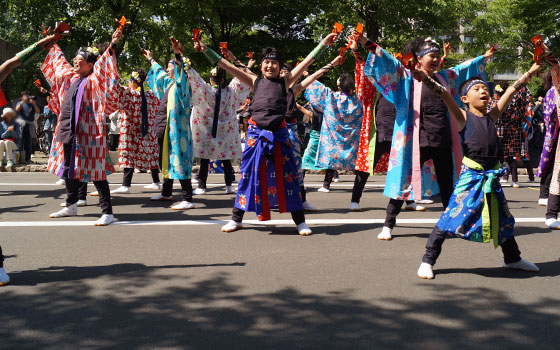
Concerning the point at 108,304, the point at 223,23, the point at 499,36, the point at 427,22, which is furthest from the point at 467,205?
the point at 499,36

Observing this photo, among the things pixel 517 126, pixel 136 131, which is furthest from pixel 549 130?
pixel 136 131

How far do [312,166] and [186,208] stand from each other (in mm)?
2548

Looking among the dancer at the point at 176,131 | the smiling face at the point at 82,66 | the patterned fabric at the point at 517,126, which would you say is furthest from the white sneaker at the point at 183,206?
the patterned fabric at the point at 517,126

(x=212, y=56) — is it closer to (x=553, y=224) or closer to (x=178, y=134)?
(x=178, y=134)

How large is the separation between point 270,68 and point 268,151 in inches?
32.9

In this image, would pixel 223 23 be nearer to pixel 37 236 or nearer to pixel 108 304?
pixel 37 236

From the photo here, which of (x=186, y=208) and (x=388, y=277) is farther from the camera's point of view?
(x=186, y=208)

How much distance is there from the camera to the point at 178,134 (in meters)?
7.71

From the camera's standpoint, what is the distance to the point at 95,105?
20.2 ft

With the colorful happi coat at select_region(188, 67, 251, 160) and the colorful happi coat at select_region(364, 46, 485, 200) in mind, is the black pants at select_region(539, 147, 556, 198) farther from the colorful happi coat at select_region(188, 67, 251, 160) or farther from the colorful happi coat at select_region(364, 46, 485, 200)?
the colorful happi coat at select_region(188, 67, 251, 160)

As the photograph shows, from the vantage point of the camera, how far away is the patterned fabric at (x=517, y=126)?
10461mm

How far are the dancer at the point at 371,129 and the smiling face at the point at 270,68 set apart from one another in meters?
1.54

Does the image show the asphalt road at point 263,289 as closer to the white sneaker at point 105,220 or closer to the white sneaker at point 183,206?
the white sneaker at point 105,220

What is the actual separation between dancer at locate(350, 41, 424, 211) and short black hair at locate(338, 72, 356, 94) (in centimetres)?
130
